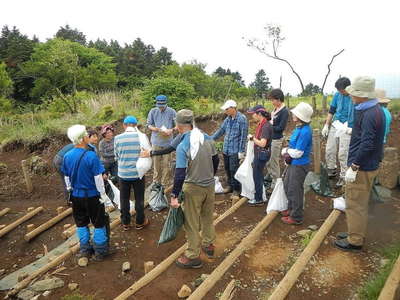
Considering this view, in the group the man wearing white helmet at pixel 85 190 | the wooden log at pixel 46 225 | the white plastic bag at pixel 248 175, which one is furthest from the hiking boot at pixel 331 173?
the wooden log at pixel 46 225

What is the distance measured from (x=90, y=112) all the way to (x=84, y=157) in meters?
10.9

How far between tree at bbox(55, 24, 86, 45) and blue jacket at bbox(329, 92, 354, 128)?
43.8 meters

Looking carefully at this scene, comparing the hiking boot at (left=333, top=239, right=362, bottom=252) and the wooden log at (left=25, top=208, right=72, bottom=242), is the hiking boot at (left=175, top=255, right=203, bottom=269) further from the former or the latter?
the wooden log at (left=25, top=208, right=72, bottom=242)

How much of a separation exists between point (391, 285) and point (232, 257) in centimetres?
161

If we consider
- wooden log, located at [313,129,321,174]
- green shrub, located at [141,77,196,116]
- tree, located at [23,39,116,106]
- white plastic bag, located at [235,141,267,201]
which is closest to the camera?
white plastic bag, located at [235,141,267,201]

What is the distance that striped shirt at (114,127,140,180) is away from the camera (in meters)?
4.50

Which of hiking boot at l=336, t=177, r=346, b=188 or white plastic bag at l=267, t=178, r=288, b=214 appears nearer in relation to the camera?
white plastic bag at l=267, t=178, r=288, b=214

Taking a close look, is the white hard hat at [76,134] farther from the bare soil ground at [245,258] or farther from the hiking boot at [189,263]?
the hiking boot at [189,263]

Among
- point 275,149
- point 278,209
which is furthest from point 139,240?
point 275,149

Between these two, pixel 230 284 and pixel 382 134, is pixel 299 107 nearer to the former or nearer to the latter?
pixel 382 134

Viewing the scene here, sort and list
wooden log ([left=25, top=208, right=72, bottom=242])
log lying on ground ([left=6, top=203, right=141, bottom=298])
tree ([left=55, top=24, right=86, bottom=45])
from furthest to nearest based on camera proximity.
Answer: tree ([left=55, top=24, right=86, bottom=45])
wooden log ([left=25, top=208, right=72, bottom=242])
log lying on ground ([left=6, top=203, right=141, bottom=298])

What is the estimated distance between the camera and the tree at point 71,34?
4273 cm

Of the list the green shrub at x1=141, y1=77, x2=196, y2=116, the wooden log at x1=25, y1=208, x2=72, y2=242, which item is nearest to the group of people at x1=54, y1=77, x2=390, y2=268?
the wooden log at x1=25, y1=208, x2=72, y2=242

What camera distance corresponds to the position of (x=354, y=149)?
11.9 ft
